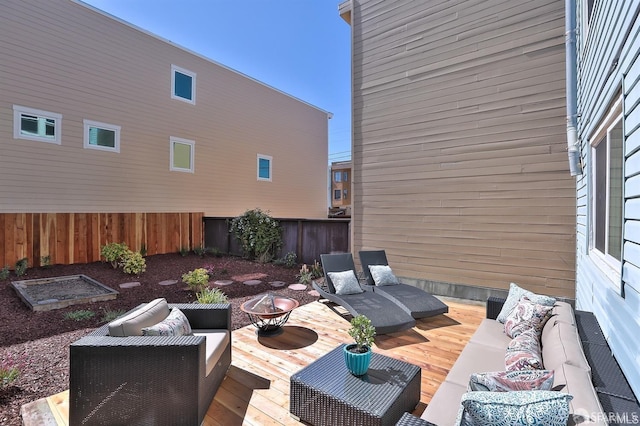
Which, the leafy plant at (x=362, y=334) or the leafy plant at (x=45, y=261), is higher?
the leafy plant at (x=362, y=334)

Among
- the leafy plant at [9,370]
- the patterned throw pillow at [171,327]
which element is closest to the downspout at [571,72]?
the patterned throw pillow at [171,327]

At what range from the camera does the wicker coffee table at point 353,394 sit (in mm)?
2029

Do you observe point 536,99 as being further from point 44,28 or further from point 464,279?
point 44,28

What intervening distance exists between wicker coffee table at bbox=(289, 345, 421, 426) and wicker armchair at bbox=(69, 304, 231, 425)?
0.77m

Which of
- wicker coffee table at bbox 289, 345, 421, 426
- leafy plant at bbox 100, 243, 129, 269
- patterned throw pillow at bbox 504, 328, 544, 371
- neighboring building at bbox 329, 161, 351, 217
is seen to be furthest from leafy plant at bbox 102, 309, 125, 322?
neighboring building at bbox 329, 161, 351, 217

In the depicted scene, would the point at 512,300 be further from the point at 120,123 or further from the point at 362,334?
the point at 120,123

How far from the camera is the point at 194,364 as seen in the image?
7.09 feet

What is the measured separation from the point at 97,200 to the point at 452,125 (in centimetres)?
942

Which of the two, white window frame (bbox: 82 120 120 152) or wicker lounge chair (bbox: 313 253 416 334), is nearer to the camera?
wicker lounge chair (bbox: 313 253 416 334)

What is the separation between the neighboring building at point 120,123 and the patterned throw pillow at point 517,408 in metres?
10.2

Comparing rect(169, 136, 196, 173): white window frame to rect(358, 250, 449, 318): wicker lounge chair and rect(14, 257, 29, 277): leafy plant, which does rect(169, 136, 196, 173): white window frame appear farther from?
rect(358, 250, 449, 318): wicker lounge chair

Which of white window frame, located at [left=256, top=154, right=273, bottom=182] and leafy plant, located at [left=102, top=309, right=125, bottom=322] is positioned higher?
white window frame, located at [left=256, top=154, right=273, bottom=182]

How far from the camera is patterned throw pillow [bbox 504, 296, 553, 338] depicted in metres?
2.79

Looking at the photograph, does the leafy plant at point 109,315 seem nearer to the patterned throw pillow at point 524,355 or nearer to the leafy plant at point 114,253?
the leafy plant at point 114,253
